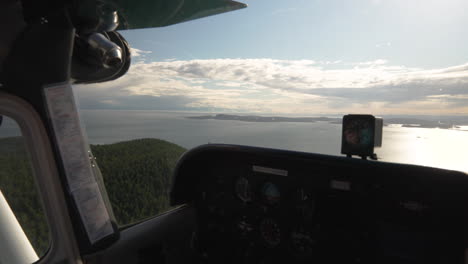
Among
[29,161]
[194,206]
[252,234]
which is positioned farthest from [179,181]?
[29,161]

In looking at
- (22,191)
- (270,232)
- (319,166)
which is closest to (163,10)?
(319,166)

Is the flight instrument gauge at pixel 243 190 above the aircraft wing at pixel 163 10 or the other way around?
the other way around

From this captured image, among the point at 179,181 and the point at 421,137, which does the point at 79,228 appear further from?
the point at 421,137

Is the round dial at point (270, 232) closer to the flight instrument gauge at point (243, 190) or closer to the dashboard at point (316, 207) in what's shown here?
the dashboard at point (316, 207)

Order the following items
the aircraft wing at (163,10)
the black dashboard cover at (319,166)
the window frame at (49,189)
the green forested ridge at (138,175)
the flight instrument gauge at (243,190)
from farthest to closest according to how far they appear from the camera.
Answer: the green forested ridge at (138,175) → the flight instrument gauge at (243,190) → the window frame at (49,189) → the aircraft wing at (163,10) → the black dashboard cover at (319,166)

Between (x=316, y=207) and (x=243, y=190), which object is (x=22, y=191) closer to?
(x=243, y=190)

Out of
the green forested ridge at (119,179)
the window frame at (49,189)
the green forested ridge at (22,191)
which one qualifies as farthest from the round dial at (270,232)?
the green forested ridge at (22,191)
